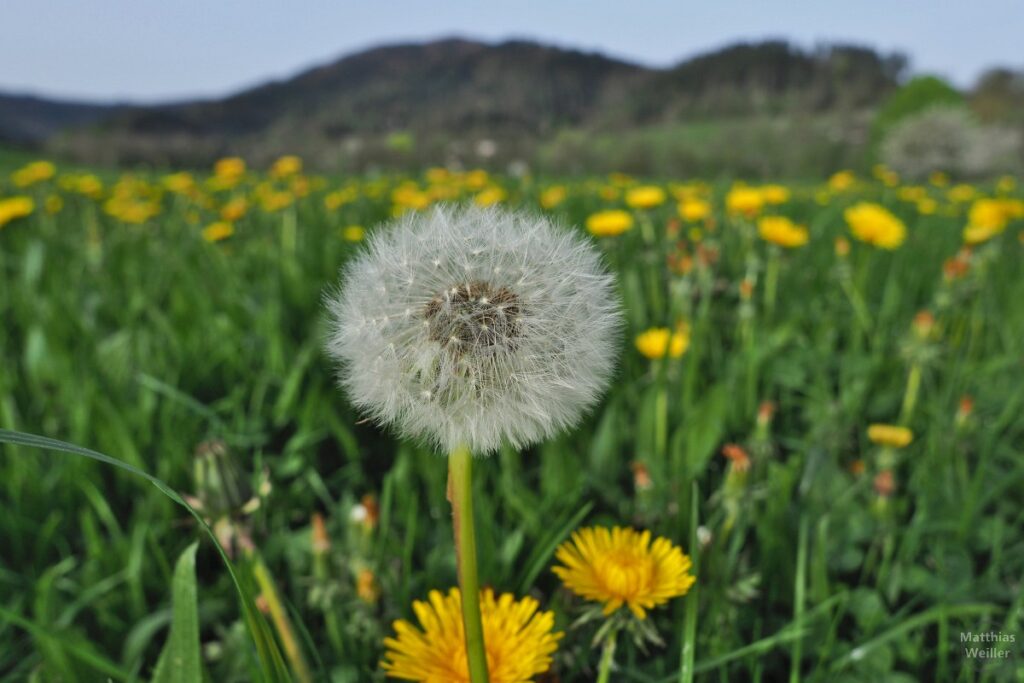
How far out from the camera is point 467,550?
519mm

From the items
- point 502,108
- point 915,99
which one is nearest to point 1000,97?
point 915,99

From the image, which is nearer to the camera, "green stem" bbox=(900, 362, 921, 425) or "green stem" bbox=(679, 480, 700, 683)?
"green stem" bbox=(679, 480, 700, 683)

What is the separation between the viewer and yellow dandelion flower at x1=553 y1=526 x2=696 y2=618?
2.32 feet

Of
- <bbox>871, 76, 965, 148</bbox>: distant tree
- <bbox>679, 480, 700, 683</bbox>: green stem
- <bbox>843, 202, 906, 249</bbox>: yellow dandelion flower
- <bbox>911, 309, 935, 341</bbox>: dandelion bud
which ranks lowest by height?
<bbox>679, 480, 700, 683</bbox>: green stem

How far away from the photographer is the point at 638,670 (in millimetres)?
909

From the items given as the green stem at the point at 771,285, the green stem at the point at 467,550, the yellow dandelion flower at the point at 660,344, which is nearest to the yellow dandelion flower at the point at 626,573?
the green stem at the point at 467,550

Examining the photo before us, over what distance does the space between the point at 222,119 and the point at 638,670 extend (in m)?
52.6

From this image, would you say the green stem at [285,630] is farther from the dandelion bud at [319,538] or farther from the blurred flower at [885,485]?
the blurred flower at [885,485]

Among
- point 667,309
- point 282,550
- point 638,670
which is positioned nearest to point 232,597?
point 282,550

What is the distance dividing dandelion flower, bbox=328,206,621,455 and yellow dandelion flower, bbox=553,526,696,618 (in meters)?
0.18

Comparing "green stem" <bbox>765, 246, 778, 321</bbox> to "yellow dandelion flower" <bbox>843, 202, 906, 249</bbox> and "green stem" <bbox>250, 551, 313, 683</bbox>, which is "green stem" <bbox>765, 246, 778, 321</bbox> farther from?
"green stem" <bbox>250, 551, 313, 683</bbox>

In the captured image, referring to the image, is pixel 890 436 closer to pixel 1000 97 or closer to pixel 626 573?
pixel 626 573

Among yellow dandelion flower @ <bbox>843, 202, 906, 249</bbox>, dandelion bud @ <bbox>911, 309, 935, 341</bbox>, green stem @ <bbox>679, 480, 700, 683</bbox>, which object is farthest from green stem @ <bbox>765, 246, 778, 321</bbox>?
green stem @ <bbox>679, 480, 700, 683</bbox>

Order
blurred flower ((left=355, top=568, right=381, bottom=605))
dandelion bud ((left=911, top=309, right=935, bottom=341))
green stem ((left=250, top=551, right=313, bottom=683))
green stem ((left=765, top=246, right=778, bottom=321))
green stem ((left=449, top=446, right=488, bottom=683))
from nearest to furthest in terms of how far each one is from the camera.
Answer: green stem ((left=449, top=446, right=488, bottom=683)) → green stem ((left=250, top=551, right=313, bottom=683)) → blurred flower ((left=355, top=568, right=381, bottom=605)) → dandelion bud ((left=911, top=309, right=935, bottom=341)) → green stem ((left=765, top=246, right=778, bottom=321))
